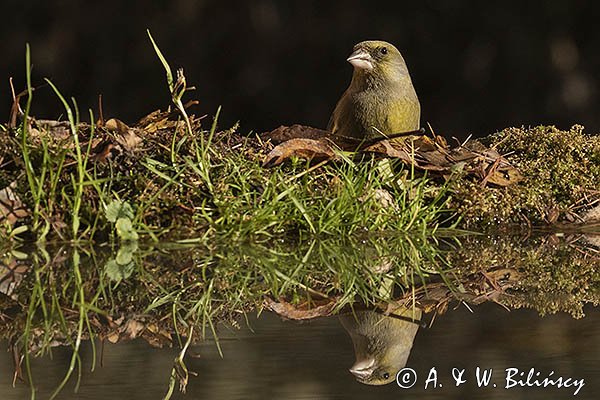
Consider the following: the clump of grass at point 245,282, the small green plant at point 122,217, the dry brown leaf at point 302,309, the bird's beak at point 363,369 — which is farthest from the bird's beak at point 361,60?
the bird's beak at point 363,369

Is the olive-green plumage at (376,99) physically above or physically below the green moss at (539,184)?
above

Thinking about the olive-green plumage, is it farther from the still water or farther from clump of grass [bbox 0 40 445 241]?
the still water

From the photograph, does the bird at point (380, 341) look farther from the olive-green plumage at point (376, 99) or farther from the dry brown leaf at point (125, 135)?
the olive-green plumage at point (376, 99)

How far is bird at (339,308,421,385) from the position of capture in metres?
1.71

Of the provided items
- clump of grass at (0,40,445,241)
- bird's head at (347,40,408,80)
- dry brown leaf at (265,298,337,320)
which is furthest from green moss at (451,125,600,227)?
dry brown leaf at (265,298,337,320)

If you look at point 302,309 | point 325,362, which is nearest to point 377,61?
point 302,309

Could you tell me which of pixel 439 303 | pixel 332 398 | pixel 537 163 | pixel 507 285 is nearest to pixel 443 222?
pixel 537 163

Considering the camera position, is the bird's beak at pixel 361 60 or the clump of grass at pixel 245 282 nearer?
the clump of grass at pixel 245 282

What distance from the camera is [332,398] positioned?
1.53m

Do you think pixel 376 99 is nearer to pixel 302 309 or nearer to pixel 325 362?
pixel 302 309

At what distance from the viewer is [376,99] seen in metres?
4.06

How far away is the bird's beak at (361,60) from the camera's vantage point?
4.10m

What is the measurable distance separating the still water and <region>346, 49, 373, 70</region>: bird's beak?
2.00m

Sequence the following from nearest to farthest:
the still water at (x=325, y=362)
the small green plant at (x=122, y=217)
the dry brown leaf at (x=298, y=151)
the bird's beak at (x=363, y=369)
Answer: the still water at (x=325, y=362) → the bird's beak at (x=363, y=369) → the small green plant at (x=122, y=217) → the dry brown leaf at (x=298, y=151)
